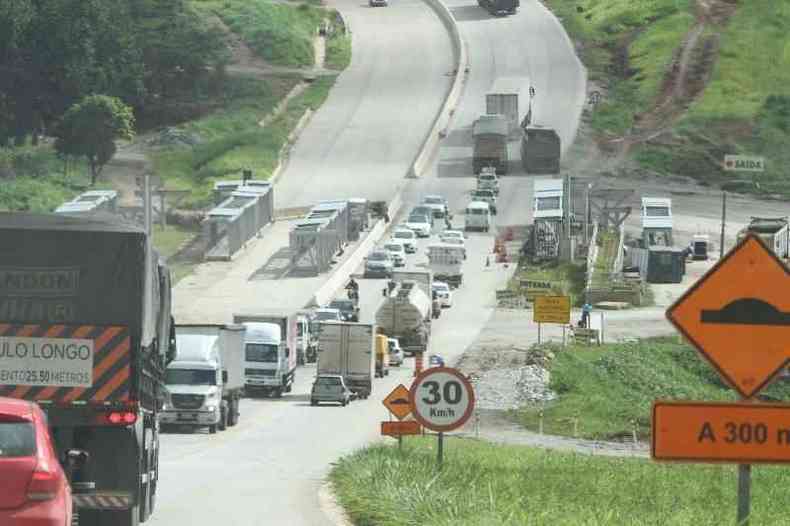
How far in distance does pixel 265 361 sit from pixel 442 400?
41.5 m

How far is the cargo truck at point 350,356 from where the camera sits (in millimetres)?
67688

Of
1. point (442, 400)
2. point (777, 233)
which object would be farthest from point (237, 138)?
point (442, 400)

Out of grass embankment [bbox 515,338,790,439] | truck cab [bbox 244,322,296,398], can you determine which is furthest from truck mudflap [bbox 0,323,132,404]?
truck cab [bbox 244,322,296,398]

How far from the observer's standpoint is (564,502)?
2267 cm

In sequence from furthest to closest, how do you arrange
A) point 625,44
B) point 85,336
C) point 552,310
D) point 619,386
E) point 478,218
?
point 625,44 < point 478,218 < point 552,310 < point 619,386 < point 85,336

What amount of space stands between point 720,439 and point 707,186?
4802 inches

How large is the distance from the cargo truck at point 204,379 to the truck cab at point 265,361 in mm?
10407

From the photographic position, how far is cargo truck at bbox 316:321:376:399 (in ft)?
222

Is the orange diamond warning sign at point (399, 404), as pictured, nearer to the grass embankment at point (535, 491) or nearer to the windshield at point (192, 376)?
the grass embankment at point (535, 491)

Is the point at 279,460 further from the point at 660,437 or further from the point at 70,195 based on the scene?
the point at 70,195

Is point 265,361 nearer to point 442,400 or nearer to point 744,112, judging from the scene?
point 442,400

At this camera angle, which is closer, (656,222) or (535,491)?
(535,491)

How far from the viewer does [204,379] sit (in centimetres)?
5197

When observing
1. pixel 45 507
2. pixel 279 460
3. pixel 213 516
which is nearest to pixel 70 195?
pixel 279 460
